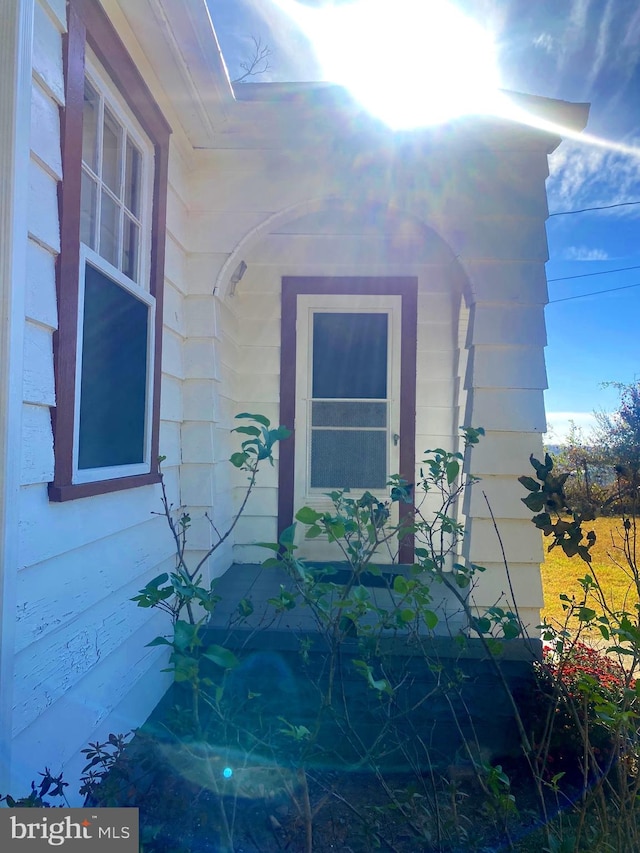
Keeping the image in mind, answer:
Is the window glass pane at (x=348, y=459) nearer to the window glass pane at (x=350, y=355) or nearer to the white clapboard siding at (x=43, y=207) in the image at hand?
the window glass pane at (x=350, y=355)

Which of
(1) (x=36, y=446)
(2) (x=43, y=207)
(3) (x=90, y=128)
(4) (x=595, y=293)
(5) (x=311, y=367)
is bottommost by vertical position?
(1) (x=36, y=446)

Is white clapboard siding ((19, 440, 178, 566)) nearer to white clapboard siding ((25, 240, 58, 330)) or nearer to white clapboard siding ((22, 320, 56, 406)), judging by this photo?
white clapboard siding ((22, 320, 56, 406))

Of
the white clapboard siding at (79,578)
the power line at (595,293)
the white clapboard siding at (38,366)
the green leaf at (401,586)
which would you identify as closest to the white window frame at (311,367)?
the white clapboard siding at (79,578)

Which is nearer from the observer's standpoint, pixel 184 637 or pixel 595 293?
pixel 184 637

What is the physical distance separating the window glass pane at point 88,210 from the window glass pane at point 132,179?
333 mm

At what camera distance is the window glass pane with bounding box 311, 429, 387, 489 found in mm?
3965

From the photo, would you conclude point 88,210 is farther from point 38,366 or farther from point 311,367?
point 311,367

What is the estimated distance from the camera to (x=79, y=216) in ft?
5.58

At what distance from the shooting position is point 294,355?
398cm

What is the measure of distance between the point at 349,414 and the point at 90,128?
2.53 meters

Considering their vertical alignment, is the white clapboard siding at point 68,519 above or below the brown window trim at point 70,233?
below

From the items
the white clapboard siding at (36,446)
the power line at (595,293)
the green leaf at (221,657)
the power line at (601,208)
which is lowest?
the green leaf at (221,657)


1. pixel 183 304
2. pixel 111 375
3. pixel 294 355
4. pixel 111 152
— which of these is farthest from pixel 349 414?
pixel 111 152

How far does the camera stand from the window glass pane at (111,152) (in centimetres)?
206
